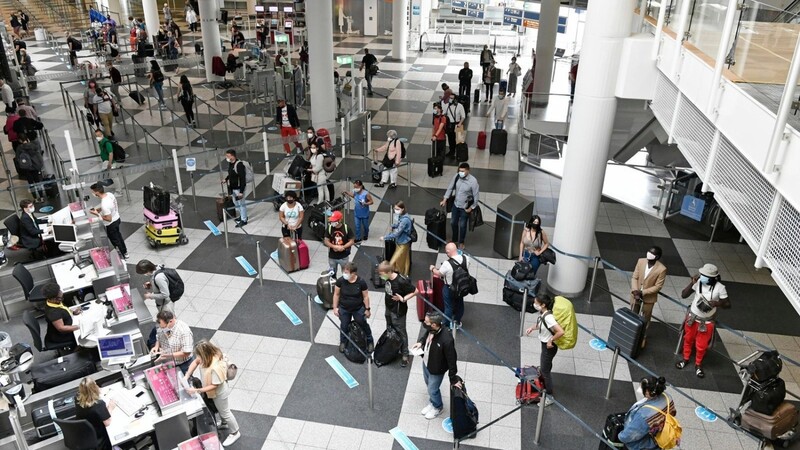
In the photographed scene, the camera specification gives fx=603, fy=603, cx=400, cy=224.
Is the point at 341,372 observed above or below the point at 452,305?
below

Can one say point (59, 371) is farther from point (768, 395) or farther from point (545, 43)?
point (545, 43)

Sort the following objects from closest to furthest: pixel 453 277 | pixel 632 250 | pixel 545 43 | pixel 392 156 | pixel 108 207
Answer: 1. pixel 453 277
2. pixel 108 207
3. pixel 632 250
4. pixel 392 156
5. pixel 545 43

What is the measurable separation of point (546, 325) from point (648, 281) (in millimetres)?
A: 2165

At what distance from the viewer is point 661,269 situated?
8250 mm

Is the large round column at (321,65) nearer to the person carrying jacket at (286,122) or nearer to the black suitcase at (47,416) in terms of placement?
the person carrying jacket at (286,122)

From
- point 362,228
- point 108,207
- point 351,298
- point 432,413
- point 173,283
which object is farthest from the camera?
point 362,228

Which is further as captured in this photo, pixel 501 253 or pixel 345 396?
pixel 501 253

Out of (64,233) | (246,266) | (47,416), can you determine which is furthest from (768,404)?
(64,233)

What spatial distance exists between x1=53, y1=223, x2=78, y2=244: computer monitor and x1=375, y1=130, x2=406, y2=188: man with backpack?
6488 millimetres

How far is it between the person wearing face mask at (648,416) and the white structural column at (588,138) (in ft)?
13.2

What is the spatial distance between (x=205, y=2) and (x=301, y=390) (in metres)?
18.0

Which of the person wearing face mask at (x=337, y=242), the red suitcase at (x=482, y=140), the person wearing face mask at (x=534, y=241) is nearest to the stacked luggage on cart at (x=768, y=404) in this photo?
the person wearing face mask at (x=534, y=241)

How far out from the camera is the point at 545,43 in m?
19.9

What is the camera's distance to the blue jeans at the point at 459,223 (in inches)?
431
